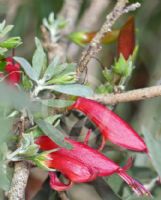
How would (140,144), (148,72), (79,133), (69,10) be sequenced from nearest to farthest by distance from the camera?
(140,144)
(79,133)
(69,10)
(148,72)

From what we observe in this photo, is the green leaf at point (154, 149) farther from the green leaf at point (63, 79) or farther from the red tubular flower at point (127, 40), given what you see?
the red tubular flower at point (127, 40)

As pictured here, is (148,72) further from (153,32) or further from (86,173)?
(86,173)

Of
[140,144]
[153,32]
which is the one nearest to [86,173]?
[140,144]

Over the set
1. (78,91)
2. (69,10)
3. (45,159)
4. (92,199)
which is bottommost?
(92,199)

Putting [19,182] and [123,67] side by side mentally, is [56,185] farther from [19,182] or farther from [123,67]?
[123,67]

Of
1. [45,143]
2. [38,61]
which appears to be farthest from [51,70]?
[45,143]

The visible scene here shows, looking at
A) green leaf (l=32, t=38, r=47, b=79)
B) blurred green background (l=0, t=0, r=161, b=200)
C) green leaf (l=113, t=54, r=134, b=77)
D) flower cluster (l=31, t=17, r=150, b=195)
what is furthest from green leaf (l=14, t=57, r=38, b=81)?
blurred green background (l=0, t=0, r=161, b=200)
